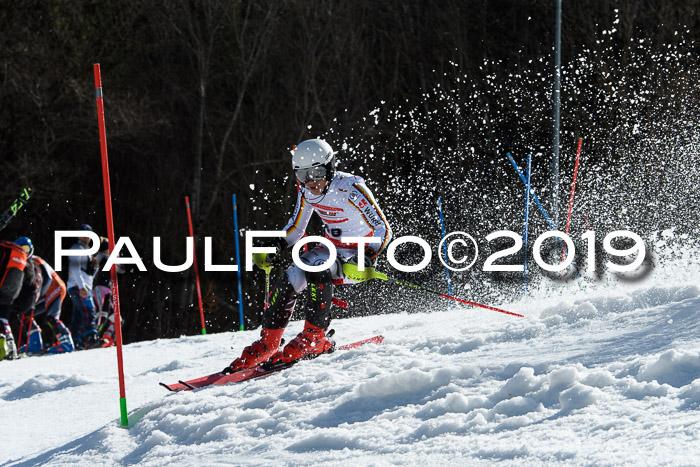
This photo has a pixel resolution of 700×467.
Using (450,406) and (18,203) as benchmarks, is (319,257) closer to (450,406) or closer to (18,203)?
(450,406)

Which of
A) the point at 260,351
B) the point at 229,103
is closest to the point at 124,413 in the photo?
the point at 260,351

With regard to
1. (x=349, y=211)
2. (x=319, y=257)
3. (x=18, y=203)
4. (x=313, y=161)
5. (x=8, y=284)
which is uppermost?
(x=313, y=161)

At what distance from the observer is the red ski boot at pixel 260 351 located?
5.66m

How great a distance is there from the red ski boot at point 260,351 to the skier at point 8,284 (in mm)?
4620

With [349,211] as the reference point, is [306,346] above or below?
below

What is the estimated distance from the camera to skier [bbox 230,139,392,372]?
5676 mm

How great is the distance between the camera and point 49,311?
11.0 metres

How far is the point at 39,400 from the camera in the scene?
6016mm

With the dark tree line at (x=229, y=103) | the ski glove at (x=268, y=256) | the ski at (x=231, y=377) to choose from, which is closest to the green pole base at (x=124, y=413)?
the ski at (x=231, y=377)

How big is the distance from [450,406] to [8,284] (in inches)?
273

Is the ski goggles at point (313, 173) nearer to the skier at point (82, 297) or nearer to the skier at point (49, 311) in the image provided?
the skier at point (49, 311)

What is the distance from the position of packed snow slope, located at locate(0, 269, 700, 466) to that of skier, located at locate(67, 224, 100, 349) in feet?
18.1
